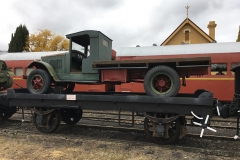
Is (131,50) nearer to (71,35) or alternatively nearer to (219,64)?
(219,64)

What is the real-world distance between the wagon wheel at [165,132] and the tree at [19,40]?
4664 centimetres

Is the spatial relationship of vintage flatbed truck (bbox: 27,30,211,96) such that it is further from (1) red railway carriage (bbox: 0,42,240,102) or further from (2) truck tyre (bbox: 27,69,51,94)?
(1) red railway carriage (bbox: 0,42,240,102)

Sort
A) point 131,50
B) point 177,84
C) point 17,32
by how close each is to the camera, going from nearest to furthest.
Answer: point 177,84 → point 131,50 → point 17,32

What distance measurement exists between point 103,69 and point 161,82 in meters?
1.54

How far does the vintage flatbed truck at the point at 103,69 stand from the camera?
195 inches

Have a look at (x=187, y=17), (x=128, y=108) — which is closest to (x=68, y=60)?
(x=128, y=108)

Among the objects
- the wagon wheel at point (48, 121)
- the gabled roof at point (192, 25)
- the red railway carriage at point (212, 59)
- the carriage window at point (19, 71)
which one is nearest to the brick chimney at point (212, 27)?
the gabled roof at point (192, 25)

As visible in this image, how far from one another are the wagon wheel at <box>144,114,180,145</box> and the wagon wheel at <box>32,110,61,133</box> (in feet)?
8.92

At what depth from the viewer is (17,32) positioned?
46781 millimetres

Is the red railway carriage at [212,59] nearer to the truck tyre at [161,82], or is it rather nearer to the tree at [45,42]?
the truck tyre at [161,82]

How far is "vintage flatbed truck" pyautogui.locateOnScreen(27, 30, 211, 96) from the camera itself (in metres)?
4.94

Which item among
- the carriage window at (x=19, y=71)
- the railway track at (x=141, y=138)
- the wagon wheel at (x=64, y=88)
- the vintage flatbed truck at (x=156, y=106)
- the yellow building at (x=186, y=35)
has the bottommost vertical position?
the railway track at (x=141, y=138)

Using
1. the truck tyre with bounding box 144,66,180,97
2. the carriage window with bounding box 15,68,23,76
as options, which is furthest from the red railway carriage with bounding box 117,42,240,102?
the carriage window with bounding box 15,68,23,76

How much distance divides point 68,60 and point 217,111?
413 cm
